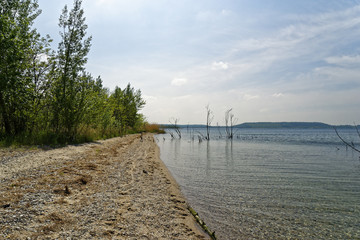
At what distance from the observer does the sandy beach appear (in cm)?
393

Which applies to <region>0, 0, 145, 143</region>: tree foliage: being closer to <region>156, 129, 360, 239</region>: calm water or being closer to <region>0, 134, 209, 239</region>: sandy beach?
<region>0, 134, 209, 239</region>: sandy beach

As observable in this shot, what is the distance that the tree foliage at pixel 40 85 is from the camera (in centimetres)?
1273

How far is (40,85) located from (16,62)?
98.3 inches

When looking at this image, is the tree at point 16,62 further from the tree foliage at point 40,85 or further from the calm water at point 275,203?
the calm water at point 275,203

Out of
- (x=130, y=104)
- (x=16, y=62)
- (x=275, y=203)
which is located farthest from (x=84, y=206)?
(x=130, y=104)

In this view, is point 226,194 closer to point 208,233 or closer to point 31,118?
point 208,233

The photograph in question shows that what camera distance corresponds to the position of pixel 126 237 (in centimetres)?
394

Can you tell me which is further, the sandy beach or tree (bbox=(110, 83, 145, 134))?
tree (bbox=(110, 83, 145, 134))

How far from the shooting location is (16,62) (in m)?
12.8

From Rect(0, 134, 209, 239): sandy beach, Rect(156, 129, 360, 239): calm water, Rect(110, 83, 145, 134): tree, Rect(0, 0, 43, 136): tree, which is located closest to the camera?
Rect(0, 134, 209, 239): sandy beach

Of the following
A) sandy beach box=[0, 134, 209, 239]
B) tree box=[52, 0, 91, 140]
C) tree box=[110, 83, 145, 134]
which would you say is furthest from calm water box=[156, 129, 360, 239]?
tree box=[110, 83, 145, 134]

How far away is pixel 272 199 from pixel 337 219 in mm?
1870

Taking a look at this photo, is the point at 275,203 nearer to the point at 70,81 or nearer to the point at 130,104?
the point at 70,81

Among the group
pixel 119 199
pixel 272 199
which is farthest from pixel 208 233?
pixel 272 199
